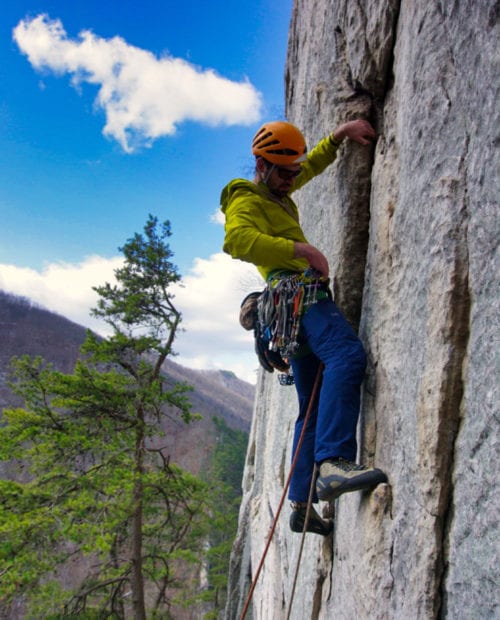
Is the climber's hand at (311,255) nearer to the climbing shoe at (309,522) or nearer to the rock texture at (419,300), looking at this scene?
the rock texture at (419,300)

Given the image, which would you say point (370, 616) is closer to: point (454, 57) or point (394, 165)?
point (394, 165)

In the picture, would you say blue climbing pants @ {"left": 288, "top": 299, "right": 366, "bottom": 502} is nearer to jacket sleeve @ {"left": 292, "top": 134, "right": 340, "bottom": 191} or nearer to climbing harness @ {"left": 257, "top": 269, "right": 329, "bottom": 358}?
climbing harness @ {"left": 257, "top": 269, "right": 329, "bottom": 358}

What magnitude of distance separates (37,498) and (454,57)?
8.87 meters

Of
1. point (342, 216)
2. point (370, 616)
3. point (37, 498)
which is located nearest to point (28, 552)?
point (37, 498)

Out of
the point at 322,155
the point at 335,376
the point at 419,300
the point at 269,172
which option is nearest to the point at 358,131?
the point at 322,155

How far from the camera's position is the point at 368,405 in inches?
99.5

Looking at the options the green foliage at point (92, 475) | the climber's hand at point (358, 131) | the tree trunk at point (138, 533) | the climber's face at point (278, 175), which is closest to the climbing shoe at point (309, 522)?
the climber's face at point (278, 175)

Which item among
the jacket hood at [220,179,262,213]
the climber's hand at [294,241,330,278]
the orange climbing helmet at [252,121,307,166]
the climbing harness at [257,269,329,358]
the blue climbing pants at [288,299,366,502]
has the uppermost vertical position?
the orange climbing helmet at [252,121,307,166]

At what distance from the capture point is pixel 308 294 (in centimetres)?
262

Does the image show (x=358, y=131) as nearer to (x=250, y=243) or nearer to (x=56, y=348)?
(x=250, y=243)

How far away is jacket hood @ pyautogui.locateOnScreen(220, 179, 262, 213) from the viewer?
2.77 m

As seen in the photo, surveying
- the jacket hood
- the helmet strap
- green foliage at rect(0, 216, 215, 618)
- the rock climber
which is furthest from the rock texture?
green foliage at rect(0, 216, 215, 618)

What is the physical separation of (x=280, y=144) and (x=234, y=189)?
425 millimetres

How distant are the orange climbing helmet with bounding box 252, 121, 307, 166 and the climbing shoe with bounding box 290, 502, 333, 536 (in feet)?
7.36
